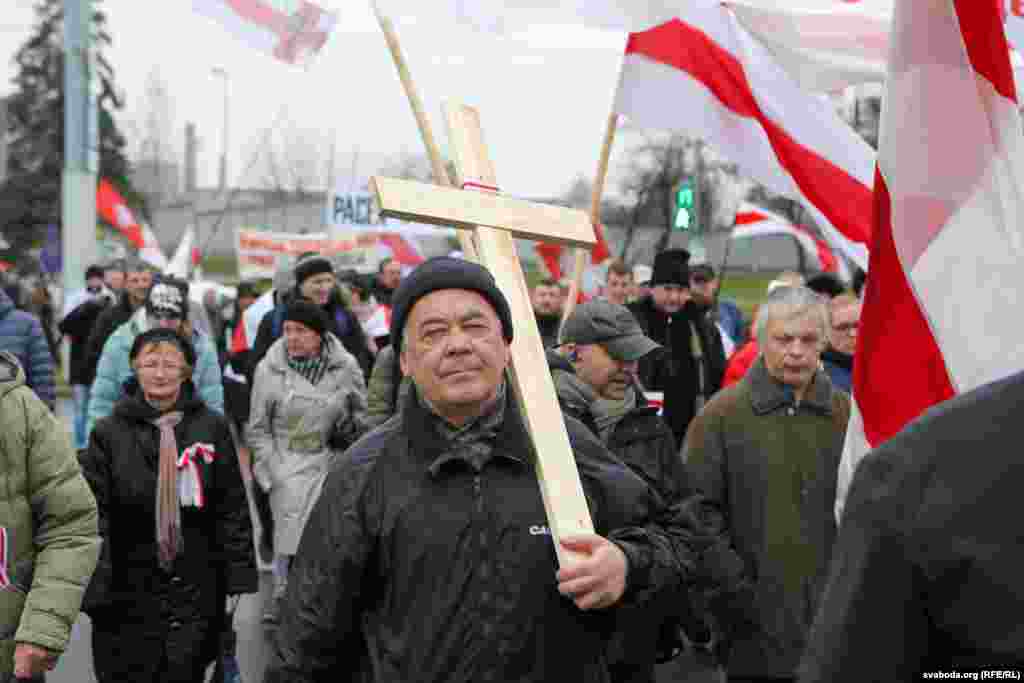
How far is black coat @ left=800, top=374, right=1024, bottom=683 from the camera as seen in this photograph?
1447mm

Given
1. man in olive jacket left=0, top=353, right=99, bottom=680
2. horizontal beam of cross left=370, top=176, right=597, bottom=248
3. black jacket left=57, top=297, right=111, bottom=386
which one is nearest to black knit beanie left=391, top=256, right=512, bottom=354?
horizontal beam of cross left=370, top=176, right=597, bottom=248

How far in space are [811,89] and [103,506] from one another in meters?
3.39

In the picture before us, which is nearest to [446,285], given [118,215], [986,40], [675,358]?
[986,40]

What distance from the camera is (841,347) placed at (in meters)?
6.93

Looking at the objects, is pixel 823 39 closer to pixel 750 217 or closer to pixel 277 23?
pixel 277 23

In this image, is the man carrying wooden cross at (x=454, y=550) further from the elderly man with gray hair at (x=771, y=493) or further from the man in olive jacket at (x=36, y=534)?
the elderly man with gray hair at (x=771, y=493)

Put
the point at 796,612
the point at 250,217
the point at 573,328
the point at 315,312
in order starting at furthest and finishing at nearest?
1. the point at 250,217
2. the point at 315,312
3. the point at 573,328
4. the point at 796,612

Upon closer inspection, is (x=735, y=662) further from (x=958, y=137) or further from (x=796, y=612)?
(x=958, y=137)

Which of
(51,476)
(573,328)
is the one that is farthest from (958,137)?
(51,476)

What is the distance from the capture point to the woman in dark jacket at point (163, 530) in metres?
5.54

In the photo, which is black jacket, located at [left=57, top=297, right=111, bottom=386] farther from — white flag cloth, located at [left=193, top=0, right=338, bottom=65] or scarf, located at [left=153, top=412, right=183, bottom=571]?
scarf, located at [left=153, top=412, right=183, bottom=571]

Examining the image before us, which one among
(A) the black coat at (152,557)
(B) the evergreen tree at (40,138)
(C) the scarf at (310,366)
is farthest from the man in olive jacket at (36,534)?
(B) the evergreen tree at (40,138)

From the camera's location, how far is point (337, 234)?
2167cm

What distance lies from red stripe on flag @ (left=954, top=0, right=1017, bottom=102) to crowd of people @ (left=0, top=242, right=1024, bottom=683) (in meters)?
1.03
